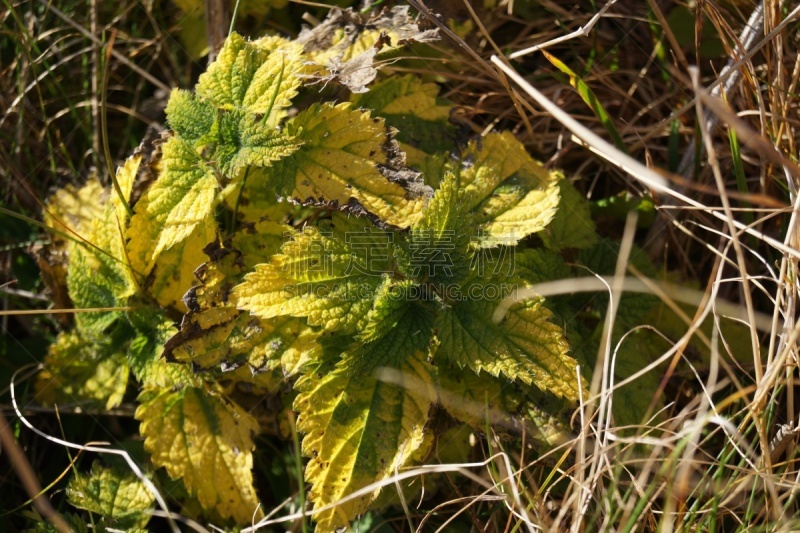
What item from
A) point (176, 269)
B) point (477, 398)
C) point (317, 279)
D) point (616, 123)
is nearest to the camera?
point (317, 279)

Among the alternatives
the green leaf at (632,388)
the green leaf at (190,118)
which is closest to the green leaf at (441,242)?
the green leaf at (632,388)

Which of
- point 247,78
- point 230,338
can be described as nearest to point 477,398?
point 230,338

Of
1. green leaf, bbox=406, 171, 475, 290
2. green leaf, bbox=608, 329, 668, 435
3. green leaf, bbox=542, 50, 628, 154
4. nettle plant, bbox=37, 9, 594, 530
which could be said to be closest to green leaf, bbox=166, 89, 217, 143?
nettle plant, bbox=37, 9, 594, 530

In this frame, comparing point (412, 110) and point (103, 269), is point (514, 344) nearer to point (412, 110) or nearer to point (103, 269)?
point (412, 110)

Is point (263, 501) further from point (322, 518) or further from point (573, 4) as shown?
point (573, 4)

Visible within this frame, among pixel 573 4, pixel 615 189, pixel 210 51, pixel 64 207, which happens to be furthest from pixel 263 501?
pixel 573 4

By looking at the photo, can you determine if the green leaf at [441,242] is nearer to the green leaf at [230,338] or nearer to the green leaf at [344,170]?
the green leaf at [344,170]
